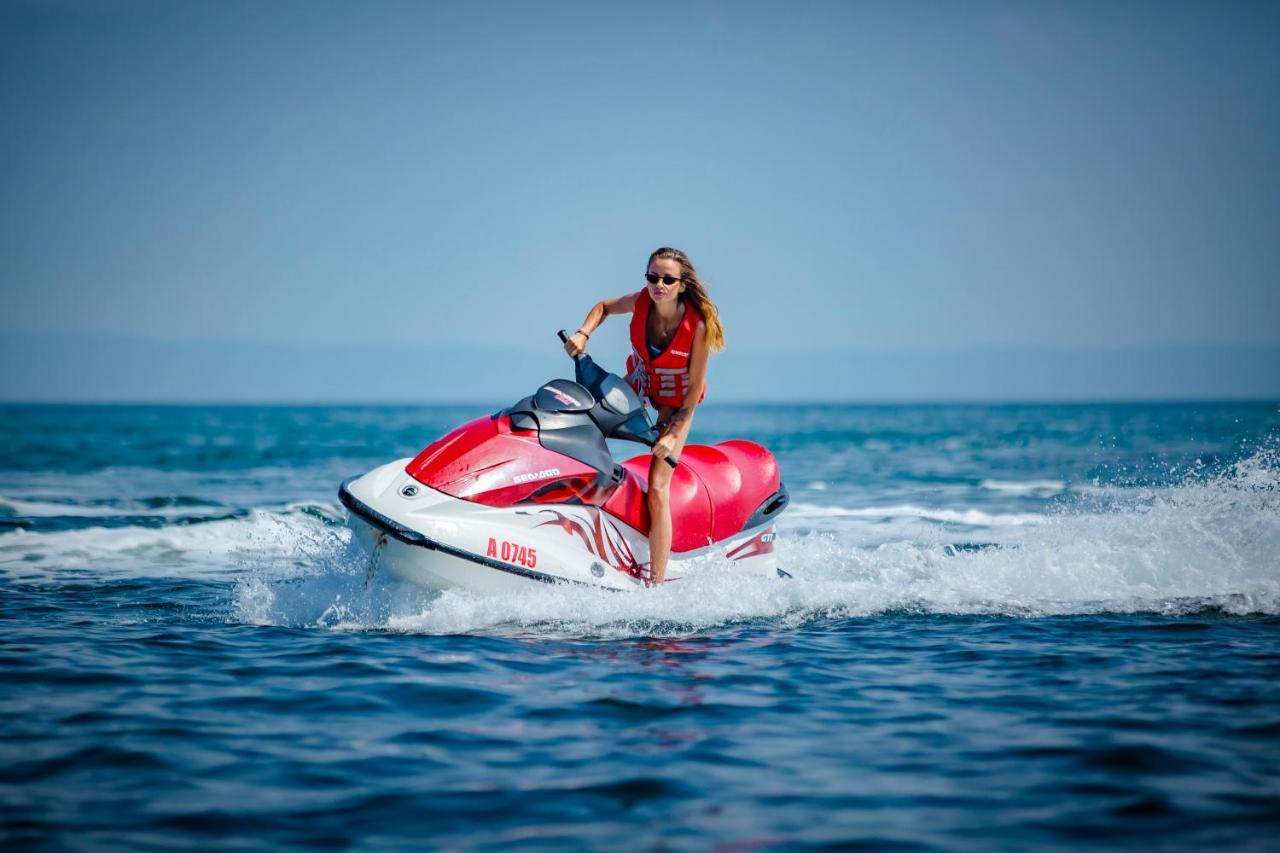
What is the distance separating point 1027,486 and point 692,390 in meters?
14.5

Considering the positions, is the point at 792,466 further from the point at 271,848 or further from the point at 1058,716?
the point at 271,848

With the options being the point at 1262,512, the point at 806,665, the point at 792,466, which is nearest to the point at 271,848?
the point at 806,665

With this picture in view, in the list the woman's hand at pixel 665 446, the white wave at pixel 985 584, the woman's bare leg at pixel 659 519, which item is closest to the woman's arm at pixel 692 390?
the woman's hand at pixel 665 446

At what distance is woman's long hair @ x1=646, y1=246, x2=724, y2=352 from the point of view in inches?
242

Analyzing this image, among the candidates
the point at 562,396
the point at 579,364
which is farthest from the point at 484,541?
the point at 579,364

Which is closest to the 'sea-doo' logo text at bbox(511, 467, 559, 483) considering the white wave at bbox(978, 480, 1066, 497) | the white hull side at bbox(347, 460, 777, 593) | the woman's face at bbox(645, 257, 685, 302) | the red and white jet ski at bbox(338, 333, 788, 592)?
the red and white jet ski at bbox(338, 333, 788, 592)

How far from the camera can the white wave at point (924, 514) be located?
1323cm

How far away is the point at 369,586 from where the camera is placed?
6027mm

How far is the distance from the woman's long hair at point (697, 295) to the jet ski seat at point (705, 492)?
83 centimetres

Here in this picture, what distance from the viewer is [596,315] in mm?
6645

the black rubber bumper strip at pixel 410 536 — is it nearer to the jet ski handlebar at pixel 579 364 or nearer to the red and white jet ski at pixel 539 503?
the red and white jet ski at pixel 539 503

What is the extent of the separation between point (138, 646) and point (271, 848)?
3012 millimetres

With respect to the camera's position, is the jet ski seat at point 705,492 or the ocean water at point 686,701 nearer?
the ocean water at point 686,701

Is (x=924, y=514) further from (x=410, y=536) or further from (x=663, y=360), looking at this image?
(x=410, y=536)
